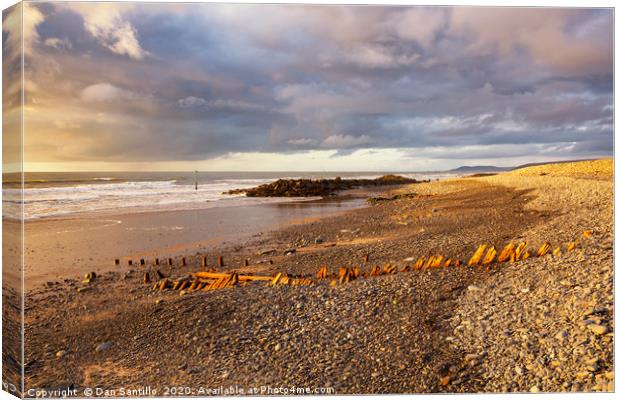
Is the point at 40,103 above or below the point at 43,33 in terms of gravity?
below

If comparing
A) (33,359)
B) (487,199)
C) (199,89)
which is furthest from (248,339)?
(487,199)

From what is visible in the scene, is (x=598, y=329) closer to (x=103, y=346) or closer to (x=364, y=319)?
(x=364, y=319)

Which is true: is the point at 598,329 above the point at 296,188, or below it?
below

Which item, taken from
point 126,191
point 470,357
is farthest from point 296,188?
point 470,357

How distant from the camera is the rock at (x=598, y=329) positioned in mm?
3119

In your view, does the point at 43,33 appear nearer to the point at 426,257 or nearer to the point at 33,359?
the point at 33,359

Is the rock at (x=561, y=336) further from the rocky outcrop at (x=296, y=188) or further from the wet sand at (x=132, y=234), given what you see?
the rocky outcrop at (x=296, y=188)

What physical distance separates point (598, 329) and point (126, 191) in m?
8.81

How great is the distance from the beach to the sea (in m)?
0.79

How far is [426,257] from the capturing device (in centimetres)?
446

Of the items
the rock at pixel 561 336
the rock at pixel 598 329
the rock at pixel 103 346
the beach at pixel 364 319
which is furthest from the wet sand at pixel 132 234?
the rock at pixel 598 329

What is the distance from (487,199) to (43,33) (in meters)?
6.26

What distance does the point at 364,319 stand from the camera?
136 inches

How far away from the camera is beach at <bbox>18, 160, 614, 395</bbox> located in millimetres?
3047
